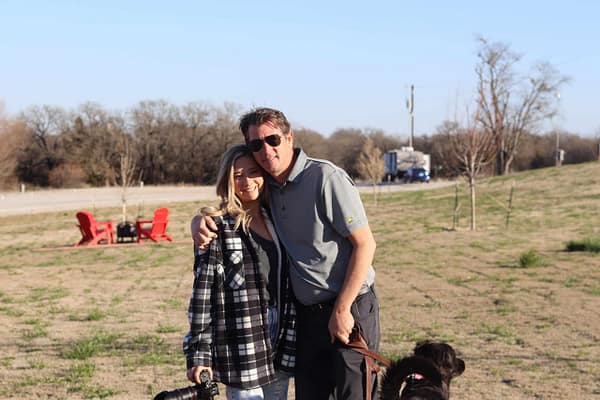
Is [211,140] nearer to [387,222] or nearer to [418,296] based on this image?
[387,222]

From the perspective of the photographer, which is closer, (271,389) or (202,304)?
(202,304)

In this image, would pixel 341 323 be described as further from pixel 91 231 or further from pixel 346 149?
pixel 346 149

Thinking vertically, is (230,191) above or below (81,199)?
above

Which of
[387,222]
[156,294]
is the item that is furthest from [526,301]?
[387,222]

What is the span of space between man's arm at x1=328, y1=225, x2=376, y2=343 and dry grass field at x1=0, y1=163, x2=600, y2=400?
3.13m

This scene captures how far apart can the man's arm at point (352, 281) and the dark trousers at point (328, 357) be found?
89 millimetres

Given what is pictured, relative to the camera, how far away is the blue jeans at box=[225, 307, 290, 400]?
316 centimetres

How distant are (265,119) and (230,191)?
32 centimetres

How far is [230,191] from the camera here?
121 inches

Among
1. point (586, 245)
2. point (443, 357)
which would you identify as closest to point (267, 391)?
point (443, 357)

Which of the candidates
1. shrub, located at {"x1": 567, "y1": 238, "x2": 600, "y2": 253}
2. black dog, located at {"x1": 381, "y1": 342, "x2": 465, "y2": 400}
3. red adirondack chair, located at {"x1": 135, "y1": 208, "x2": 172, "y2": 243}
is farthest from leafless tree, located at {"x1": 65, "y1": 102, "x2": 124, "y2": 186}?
black dog, located at {"x1": 381, "y1": 342, "x2": 465, "y2": 400}

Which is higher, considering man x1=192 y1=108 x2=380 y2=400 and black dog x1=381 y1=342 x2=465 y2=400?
man x1=192 y1=108 x2=380 y2=400

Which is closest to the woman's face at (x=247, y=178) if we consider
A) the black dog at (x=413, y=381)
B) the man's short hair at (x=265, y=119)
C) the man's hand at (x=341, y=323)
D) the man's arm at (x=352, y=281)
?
the man's short hair at (x=265, y=119)

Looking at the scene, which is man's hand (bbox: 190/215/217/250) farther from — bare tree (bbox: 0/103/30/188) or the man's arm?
bare tree (bbox: 0/103/30/188)
